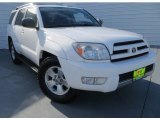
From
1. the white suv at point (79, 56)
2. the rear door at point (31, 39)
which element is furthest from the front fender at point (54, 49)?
the rear door at point (31, 39)

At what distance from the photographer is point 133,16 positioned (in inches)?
402

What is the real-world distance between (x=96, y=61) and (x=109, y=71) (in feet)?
0.80

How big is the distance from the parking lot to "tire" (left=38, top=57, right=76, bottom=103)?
13 centimetres

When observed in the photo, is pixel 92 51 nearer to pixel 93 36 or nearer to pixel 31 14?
pixel 93 36

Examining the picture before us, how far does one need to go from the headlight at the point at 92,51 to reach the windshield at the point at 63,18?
49.9 inches

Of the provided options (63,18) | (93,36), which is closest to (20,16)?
(63,18)

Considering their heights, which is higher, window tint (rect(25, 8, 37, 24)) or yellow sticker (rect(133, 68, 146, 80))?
window tint (rect(25, 8, 37, 24))

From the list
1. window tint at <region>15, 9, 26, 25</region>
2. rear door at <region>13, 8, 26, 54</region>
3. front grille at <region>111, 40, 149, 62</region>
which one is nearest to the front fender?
front grille at <region>111, 40, 149, 62</region>

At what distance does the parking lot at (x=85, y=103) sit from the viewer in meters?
4.02

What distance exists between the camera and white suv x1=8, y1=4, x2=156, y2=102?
3760 mm

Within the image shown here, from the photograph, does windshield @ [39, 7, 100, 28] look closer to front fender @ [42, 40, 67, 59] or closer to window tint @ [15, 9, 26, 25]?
front fender @ [42, 40, 67, 59]

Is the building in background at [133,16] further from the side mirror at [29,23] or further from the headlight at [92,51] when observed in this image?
the headlight at [92,51]

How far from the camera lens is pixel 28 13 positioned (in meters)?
5.87

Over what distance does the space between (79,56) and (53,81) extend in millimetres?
913
